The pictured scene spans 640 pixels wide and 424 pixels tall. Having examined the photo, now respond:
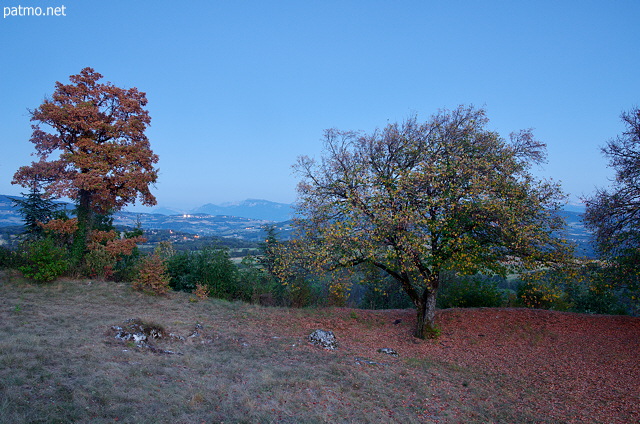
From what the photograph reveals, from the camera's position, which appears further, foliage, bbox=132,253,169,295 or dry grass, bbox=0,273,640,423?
foliage, bbox=132,253,169,295

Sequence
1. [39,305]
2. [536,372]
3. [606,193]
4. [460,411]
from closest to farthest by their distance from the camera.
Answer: [460,411], [536,372], [606,193], [39,305]

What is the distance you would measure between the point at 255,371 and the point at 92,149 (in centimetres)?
1428

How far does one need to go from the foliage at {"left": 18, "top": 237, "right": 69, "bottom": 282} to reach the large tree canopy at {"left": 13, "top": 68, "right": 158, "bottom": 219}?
8.23 feet

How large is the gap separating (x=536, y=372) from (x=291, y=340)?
7.37 metres

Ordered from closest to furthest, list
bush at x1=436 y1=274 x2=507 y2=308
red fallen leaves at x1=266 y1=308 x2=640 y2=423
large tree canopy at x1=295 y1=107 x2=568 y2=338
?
red fallen leaves at x1=266 y1=308 x2=640 y2=423
large tree canopy at x1=295 y1=107 x2=568 y2=338
bush at x1=436 y1=274 x2=507 y2=308

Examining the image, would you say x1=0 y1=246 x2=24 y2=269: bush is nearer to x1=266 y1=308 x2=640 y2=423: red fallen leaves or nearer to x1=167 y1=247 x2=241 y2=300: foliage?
x1=167 y1=247 x2=241 y2=300: foliage

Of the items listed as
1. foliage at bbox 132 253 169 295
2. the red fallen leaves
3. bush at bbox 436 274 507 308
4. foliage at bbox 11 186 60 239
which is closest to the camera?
the red fallen leaves

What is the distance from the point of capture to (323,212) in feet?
39.5

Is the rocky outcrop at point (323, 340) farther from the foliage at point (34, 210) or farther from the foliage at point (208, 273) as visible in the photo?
the foliage at point (34, 210)

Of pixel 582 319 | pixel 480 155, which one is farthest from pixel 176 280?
pixel 582 319

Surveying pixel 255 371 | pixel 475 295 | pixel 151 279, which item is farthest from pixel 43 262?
pixel 475 295

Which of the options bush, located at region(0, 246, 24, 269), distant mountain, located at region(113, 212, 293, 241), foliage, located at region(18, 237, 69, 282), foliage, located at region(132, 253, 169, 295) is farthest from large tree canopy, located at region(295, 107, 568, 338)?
distant mountain, located at region(113, 212, 293, 241)

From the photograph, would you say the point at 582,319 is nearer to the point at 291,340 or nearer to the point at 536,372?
the point at 536,372

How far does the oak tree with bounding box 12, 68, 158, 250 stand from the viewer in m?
15.8
